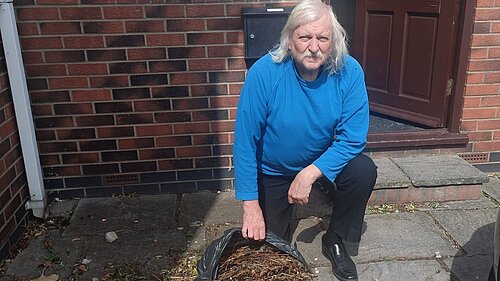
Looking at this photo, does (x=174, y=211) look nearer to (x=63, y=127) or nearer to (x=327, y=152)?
(x=63, y=127)

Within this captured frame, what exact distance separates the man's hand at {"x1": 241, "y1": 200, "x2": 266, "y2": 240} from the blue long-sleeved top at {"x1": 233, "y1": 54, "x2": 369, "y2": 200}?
50 mm

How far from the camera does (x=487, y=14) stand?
3.46 m

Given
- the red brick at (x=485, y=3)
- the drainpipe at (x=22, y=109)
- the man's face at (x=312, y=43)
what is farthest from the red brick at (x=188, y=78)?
the red brick at (x=485, y=3)

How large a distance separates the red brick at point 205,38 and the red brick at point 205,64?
0.41 ft

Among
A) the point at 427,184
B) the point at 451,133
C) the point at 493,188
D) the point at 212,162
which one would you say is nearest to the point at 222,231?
the point at 212,162

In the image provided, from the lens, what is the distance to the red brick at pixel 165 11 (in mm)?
3166

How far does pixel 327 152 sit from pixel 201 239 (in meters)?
1.06

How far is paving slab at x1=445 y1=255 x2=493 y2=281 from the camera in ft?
8.32

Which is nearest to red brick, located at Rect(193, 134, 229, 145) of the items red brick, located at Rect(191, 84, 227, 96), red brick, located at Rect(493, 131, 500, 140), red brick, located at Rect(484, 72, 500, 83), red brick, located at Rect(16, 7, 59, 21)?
red brick, located at Rect(191, 84, 227, 96)

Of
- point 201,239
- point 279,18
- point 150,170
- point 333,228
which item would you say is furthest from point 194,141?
point 333,228

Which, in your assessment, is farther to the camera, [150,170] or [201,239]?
[150,170]

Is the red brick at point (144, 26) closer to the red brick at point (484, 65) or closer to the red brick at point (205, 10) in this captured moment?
the red brick at point (205, 10)

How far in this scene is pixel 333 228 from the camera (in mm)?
2588

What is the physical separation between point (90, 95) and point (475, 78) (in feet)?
9.36
